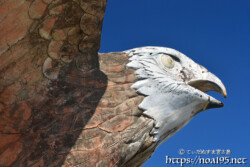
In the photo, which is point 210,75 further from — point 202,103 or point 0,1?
point 0,1

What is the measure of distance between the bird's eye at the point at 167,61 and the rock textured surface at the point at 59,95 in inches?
25.2

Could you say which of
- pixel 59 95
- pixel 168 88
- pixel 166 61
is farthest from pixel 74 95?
pixel 166 61

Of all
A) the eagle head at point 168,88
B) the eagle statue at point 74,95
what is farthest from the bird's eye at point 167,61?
the eagle statue at point 74,95

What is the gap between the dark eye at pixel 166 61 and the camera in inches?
109

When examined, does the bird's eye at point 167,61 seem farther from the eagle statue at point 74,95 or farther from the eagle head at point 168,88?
the eagle statue at point 74,95

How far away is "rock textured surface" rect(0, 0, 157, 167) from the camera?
1749mm

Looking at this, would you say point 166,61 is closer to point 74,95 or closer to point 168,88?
point 168,88

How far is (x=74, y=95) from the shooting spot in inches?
83.1

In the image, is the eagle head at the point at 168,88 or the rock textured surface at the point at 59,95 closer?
the rock textured surface at the point at 59,95

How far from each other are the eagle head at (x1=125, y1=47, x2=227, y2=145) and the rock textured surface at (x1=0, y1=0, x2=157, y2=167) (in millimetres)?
181

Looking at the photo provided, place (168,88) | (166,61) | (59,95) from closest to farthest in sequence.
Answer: (59,95), (168,88), (166,61)

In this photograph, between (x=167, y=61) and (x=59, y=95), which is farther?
(x=167, y=61)

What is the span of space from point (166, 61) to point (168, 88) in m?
0.35

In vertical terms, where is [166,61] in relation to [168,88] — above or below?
above
